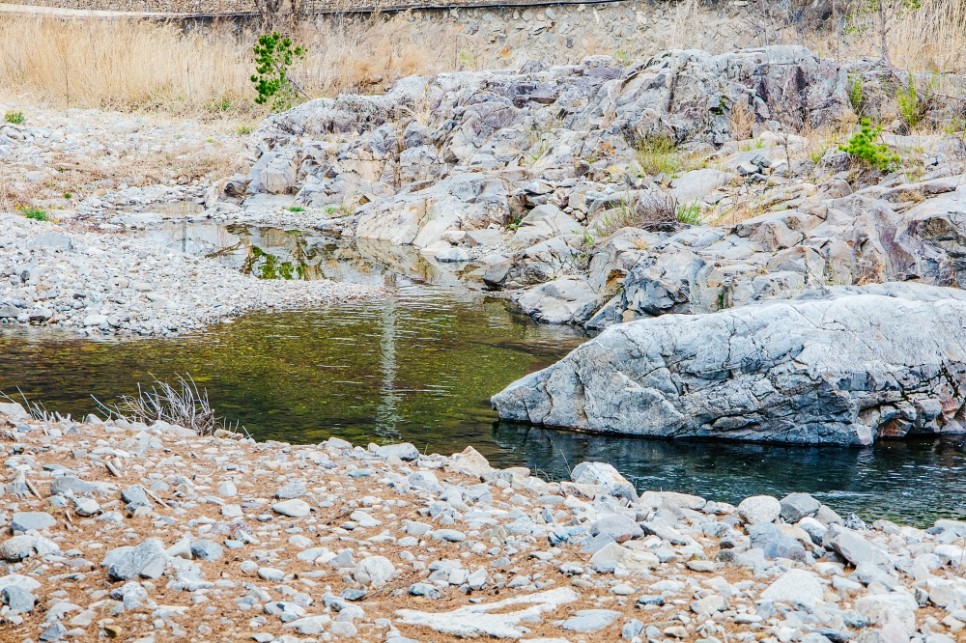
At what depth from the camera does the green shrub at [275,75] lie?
22422 mm

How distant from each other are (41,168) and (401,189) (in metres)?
6.88

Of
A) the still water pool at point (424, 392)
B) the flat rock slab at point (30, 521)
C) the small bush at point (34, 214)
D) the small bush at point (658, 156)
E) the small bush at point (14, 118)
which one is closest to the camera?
the flat rock slab at point (30, 521)

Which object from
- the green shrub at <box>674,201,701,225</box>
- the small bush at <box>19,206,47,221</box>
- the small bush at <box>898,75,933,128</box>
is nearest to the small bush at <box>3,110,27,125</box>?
the small bush at <box>19,206,47,221</box>

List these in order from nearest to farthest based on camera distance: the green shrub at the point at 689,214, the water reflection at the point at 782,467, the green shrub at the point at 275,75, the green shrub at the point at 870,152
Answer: the water reflection at the point at 782,467, the green shrub at the point at 870,152, the green shrub at the point at 689,214, the green shrub at the point at 275,75

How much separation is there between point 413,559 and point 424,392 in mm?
4064

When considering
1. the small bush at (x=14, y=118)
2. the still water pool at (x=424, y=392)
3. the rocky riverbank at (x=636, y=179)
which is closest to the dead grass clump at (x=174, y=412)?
the still water pool at (x=424, y=392)

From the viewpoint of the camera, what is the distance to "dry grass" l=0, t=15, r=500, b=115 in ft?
75.8

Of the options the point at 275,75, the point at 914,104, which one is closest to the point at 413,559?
the point at 914,104

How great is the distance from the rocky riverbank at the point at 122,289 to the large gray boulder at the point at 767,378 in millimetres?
4223

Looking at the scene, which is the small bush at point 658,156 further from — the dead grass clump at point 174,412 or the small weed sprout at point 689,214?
the dead grass clump at point 174,412

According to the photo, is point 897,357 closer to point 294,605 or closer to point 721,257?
point 721,257

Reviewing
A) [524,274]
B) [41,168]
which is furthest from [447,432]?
[41,168]

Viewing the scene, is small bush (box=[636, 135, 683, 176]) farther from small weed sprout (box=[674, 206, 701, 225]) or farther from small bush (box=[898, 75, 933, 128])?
small bush (box=[898, 75, 933, 128])

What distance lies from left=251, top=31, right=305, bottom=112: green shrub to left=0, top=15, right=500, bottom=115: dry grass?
574 mm
